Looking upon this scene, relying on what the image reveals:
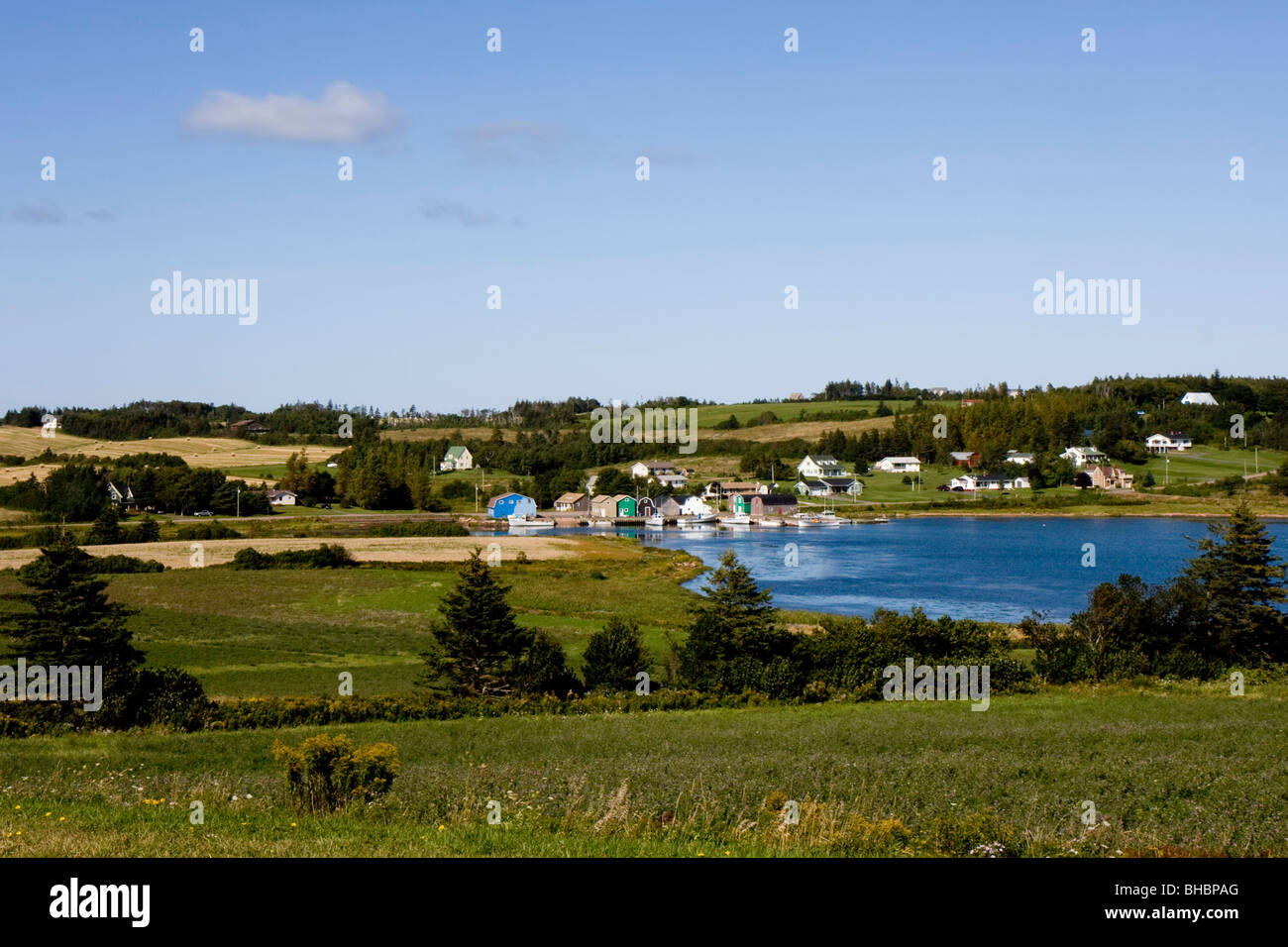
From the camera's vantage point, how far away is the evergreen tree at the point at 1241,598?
33.5 meters

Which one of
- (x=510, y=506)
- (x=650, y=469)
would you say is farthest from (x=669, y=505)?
(x=650, y=469)

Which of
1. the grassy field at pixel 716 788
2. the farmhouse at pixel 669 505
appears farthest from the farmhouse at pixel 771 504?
the grassy field at pixel 716 788

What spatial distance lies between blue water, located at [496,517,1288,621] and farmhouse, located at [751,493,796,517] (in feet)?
26.6

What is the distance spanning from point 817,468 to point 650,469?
81.0 ft

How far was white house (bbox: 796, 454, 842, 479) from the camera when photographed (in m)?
133

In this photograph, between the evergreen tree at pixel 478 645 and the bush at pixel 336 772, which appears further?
the evergreen tree at pixel 478 645

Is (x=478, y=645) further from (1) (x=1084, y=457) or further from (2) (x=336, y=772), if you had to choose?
(1) (x=1084, y=457)

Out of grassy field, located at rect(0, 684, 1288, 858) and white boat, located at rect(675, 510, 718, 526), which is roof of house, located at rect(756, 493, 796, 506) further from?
grassy field, located at rect(0, 684, 1288, 858)

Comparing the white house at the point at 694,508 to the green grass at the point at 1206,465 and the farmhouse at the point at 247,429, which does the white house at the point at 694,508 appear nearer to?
the green grass at the point at 1206,465

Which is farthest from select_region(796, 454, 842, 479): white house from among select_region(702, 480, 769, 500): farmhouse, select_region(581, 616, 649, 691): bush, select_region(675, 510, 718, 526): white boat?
select_region(581, 616, 649, 691): bush

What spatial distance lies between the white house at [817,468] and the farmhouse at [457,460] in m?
51.0

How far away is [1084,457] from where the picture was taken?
424 ft

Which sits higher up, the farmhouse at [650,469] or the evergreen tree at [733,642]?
the farmhouse at [650,469]

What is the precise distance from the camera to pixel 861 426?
16600cm
